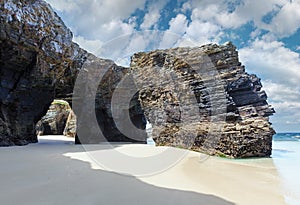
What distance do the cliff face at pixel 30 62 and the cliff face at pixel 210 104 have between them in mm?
5950

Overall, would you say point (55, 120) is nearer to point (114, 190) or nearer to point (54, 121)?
point (54, 121)

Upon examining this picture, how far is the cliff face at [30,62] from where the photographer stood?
348 inches

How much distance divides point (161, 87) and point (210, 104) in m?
3.68

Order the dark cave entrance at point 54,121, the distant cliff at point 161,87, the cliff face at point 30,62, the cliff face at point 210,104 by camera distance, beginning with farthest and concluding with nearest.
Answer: the dark cave entrance at point 54,121
the cliff face at point 210,104
the distant cliff at point 161,87
the cliff face at point 30,62

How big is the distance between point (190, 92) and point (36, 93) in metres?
9.22

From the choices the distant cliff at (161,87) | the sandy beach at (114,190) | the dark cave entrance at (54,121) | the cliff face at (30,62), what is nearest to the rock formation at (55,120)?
the dark cave entrance at (54,121)

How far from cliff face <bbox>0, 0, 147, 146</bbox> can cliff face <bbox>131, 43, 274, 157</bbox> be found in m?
5.95

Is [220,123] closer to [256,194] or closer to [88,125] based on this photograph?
[256,194]

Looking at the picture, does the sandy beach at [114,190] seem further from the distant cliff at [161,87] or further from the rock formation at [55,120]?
the rock formation at [55,120]

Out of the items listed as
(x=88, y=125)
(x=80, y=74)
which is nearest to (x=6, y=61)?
(x=80, y=74)

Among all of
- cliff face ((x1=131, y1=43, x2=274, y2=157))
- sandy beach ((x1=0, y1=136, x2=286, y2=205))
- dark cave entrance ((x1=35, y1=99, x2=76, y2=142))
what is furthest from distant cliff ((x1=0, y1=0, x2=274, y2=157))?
dark cave entrance ((x1=35, y1=99, x2=76, y2=142))

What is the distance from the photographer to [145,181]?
3.82 m

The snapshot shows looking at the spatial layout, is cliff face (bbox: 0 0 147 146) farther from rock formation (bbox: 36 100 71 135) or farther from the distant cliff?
rock formation (bbox: 36 100 71 135)

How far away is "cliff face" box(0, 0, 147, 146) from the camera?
348 inches
